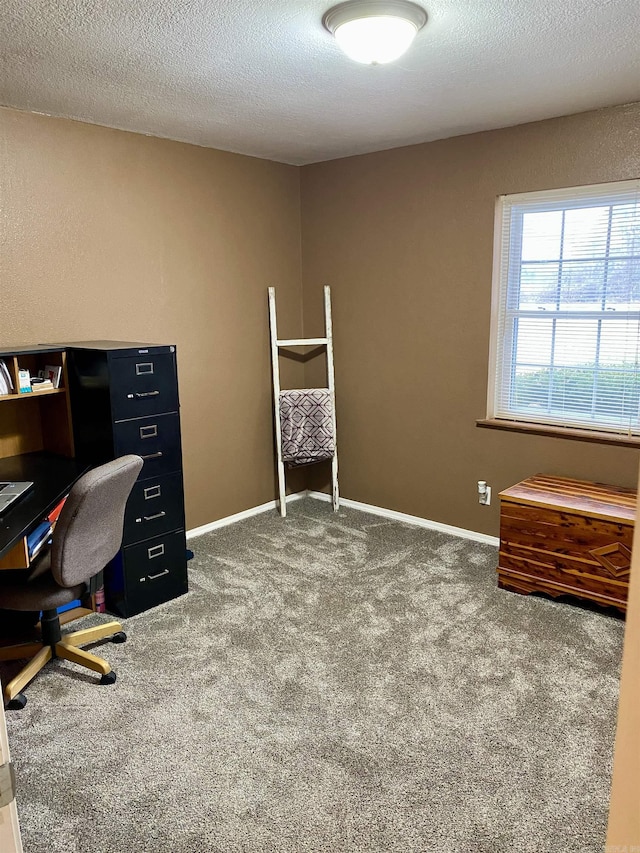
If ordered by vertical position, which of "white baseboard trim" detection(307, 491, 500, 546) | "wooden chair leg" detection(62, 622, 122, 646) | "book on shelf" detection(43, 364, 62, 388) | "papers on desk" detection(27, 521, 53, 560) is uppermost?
"book on shelf" detection(43, 364, 62, 388)

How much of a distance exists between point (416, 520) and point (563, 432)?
1.19 m

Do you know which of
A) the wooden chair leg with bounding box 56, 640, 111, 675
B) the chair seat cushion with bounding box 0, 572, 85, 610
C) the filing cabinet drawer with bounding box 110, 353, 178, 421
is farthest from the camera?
the filing cabinet drawer with bounding box 110, 353, 178, 421

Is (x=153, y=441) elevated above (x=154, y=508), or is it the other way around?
(x=153, y=441)

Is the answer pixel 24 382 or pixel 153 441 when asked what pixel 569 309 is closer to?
pixel 153 441

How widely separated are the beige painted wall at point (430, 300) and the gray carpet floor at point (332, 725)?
31.6 inches

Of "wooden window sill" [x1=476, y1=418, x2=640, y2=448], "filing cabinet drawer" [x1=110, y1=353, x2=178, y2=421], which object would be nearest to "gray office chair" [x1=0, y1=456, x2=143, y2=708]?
"filing cabinet drawer" [x1=110, y1=353, x2=178, y2=421]

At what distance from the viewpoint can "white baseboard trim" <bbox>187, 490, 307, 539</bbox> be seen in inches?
163

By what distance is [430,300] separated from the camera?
3.99 m

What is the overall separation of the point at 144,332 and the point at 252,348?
2.80ft

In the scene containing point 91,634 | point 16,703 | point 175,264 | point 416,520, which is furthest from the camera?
point 416,520

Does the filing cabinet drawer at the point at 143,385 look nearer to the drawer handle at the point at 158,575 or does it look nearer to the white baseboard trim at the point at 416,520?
the drawer handle at the point at 158,575

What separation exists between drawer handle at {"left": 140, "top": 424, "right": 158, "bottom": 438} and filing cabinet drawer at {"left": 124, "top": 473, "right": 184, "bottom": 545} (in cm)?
21

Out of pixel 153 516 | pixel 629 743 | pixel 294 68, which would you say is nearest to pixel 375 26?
pixel 294 68

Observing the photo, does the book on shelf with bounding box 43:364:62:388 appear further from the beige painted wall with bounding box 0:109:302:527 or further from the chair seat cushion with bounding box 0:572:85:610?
the chair seat cushion with bounding box 0:572:85:610
